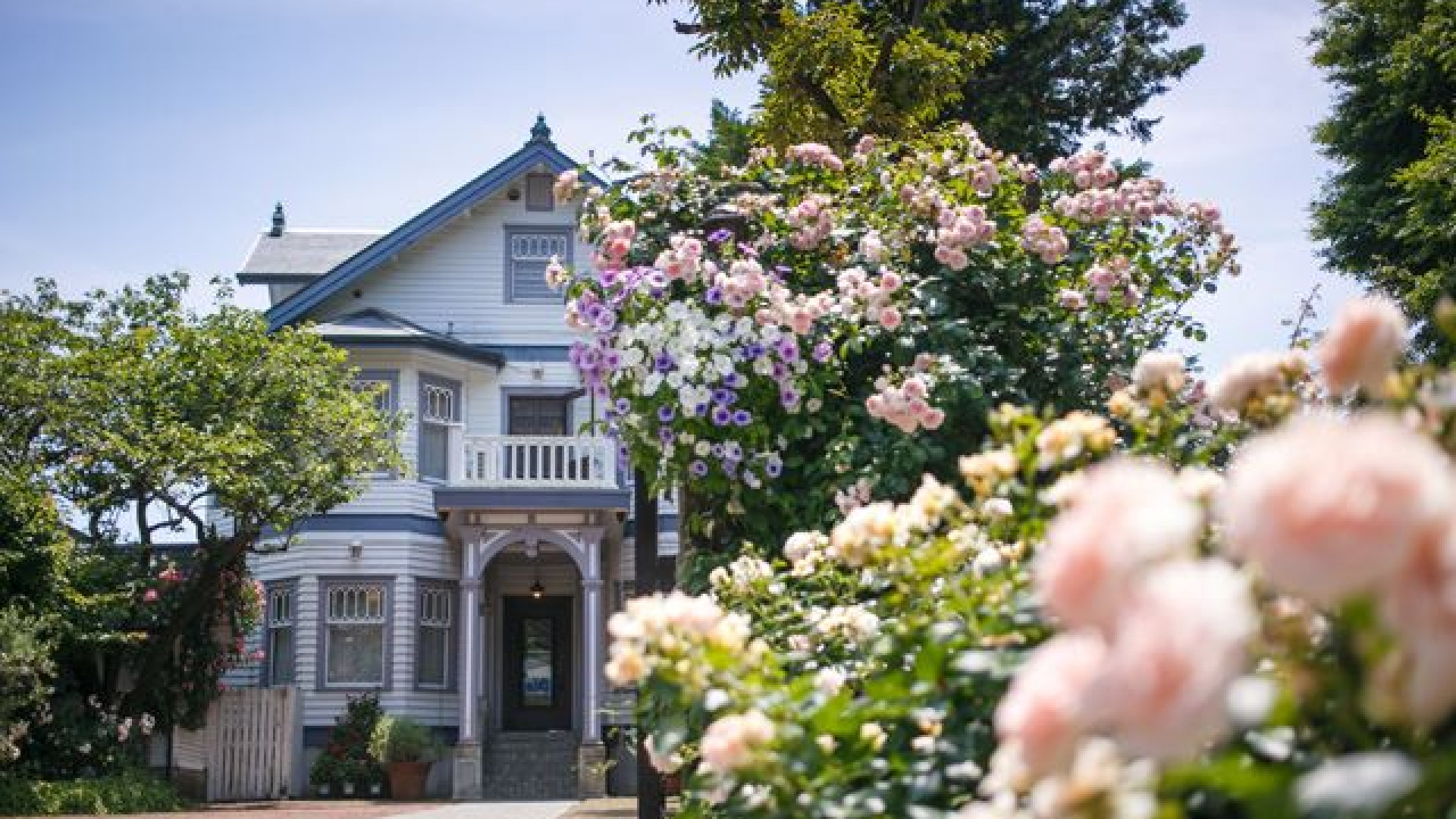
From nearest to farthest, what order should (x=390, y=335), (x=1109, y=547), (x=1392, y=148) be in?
(x=1109, y=547), (x=390, y=335), (x=1392, y=148)

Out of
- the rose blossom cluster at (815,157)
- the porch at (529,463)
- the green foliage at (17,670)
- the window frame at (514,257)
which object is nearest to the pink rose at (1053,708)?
the rose blossom cluster at (815,157)

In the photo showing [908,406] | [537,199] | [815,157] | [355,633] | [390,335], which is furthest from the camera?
[537,199]

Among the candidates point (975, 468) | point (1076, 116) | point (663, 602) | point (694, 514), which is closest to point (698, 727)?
point (663, 602)

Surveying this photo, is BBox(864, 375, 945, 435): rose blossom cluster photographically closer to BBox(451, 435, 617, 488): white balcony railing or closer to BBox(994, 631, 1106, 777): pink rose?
BBox(994, 631, 1106, 777): pink rose

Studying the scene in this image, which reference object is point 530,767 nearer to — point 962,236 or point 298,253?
point 298,253

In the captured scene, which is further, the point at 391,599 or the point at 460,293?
the point at 460,293

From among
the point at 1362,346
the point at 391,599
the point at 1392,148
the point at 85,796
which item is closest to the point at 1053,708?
the point at 1362,346

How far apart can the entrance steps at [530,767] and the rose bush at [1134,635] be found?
15227 mm

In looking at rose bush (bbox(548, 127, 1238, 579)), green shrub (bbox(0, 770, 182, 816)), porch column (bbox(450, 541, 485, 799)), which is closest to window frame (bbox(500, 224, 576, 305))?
porch column (bbox(450, 541, 485, 799))

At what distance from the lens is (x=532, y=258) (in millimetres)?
20812

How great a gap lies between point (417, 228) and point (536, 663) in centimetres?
664

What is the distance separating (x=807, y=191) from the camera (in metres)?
6.50

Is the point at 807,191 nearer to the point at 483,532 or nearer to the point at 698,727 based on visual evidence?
the point at 698,727

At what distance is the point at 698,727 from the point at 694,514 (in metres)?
2.22
